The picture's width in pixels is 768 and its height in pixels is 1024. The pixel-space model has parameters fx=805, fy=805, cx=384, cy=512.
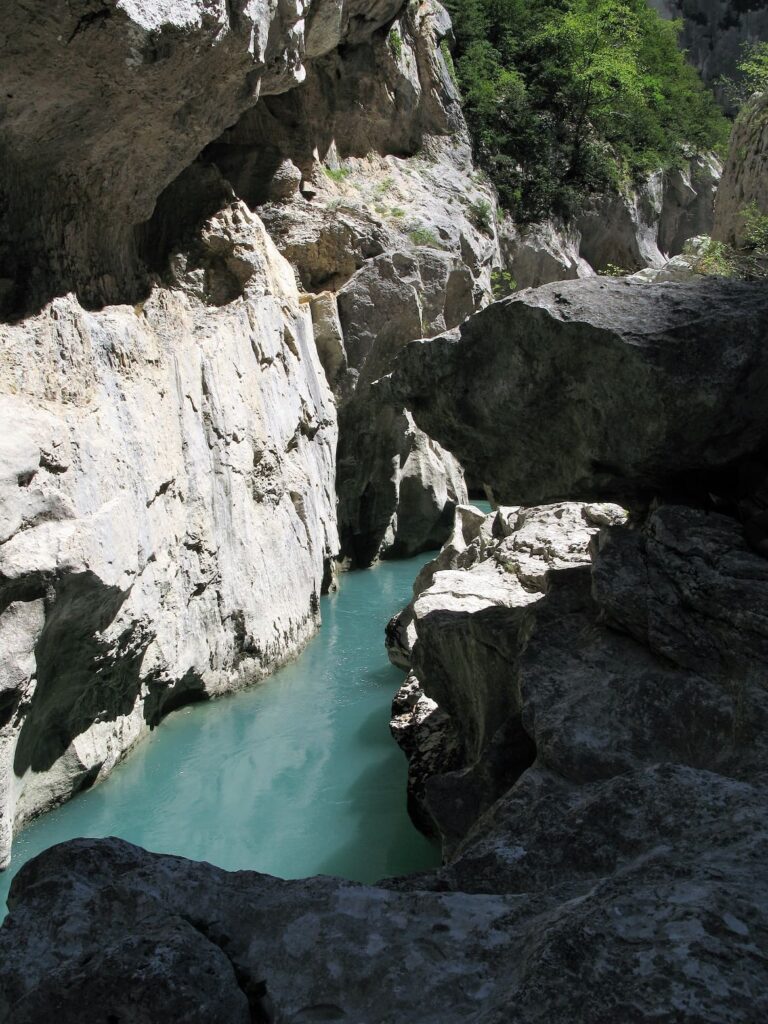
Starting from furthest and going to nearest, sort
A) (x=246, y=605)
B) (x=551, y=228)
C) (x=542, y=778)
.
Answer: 1. (x=551, y=228)
2. (x=246, y=605)
3. (x=542, y=778)

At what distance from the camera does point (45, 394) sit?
22.3ft

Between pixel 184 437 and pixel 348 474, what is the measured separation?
6837 mm

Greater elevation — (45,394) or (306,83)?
(306,83)

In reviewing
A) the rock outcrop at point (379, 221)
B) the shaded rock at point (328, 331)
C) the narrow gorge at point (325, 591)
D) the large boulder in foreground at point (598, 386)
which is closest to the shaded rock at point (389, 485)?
the rock outcrop at point (379, 221)

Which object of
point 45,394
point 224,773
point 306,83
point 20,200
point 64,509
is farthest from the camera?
point 306,83

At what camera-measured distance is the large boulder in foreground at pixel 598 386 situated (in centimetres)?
485

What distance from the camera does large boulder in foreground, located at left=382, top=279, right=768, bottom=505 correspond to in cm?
485

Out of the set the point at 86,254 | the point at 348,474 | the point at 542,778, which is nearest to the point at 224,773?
the point at 542,778

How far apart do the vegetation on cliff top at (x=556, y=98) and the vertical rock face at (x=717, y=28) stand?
990 cm

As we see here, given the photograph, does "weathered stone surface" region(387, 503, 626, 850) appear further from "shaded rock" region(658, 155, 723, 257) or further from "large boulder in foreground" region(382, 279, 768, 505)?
"shaded rock" region(658, 155, 723, 257)

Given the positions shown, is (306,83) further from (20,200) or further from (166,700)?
(166,700)

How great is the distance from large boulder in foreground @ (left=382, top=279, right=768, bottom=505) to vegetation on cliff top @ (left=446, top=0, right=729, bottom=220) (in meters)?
16.2

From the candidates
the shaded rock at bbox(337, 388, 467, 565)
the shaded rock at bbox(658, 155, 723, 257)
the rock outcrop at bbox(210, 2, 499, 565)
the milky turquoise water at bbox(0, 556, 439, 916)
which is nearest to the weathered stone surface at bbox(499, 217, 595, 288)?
the rock outcrop at bbox(210, 2, 499, 565)

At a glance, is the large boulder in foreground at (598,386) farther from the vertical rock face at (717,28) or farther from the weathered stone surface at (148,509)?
the vertical rock face at (717,28)
